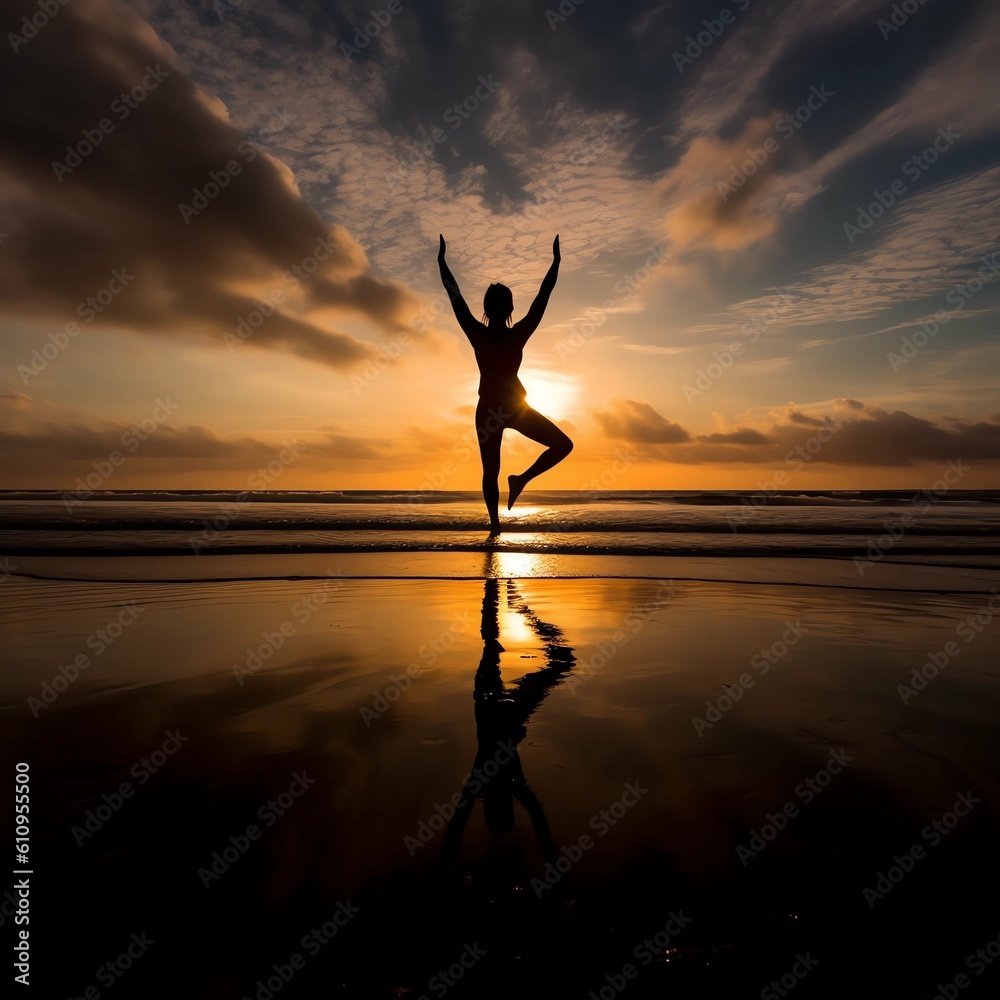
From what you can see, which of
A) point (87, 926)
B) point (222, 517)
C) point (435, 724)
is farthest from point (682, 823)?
point (222, 517)

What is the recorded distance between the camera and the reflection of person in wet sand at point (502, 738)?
1.87 meters

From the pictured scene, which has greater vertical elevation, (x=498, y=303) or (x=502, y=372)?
(x=498, y=303)

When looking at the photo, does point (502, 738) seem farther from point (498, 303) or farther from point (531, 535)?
point (531, 535)

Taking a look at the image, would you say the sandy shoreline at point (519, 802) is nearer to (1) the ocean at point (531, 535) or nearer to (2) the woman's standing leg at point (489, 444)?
(2) the woman's standing leg at point (489, 444)

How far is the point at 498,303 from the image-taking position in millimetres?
6742

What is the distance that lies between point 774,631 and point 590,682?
204 cm

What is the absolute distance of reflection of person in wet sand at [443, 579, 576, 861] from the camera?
1866 millimetres

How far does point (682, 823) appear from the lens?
188cm

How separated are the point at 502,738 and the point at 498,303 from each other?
5.46 metres

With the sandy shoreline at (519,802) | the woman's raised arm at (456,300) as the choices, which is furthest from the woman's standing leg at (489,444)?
the sandy shoreline at (519,802)

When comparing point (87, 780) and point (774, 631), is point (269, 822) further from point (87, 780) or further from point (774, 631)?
point (774, 631)

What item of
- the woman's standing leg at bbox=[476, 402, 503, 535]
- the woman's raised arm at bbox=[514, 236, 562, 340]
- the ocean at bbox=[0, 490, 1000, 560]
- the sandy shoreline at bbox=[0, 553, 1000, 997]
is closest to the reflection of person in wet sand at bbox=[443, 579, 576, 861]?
the sandy shoreline at bbox=[0, 553, 1000, 997]

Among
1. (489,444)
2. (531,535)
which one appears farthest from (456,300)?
(531,535)

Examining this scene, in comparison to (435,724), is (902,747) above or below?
below
